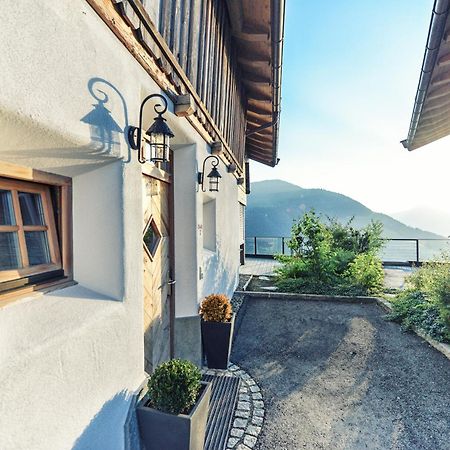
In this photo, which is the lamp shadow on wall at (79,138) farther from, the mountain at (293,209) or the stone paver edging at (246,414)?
the mountain at (293,209)

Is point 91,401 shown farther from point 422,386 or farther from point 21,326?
Result: point 422,386

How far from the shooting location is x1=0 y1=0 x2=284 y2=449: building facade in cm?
126

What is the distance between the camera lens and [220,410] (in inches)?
115

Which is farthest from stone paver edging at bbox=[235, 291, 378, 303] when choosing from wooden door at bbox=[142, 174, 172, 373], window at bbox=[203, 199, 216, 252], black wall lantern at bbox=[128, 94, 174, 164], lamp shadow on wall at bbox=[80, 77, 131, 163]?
lamp shadow on wall at bbox=[80, 77, 131, 163]

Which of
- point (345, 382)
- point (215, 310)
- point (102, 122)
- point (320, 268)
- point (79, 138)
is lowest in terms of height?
point (345, 382)

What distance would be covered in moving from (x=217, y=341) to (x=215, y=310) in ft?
1.29

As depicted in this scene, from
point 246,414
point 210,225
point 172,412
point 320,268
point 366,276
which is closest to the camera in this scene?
point 172,412

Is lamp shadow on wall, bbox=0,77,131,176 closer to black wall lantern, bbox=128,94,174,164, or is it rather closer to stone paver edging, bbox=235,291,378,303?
black wall lantern, bbox=128,94,174,164

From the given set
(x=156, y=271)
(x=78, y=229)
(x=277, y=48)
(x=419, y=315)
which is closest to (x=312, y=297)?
(x=419, y=315)

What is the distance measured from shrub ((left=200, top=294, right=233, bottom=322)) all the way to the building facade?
Answer: 1.98 ft

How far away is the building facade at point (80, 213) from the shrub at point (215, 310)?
0.60 metres

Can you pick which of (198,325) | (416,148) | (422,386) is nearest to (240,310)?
(198,325)

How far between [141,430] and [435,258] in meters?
6.09

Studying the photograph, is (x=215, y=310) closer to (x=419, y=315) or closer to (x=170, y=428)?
(x=170, y=428)
